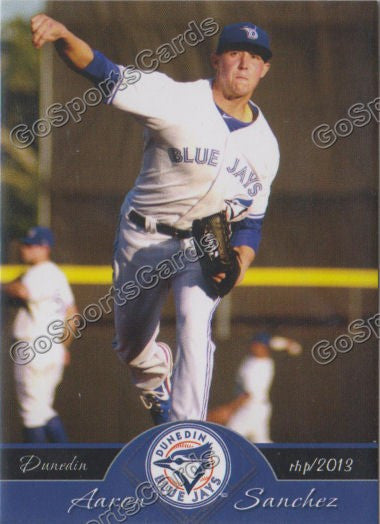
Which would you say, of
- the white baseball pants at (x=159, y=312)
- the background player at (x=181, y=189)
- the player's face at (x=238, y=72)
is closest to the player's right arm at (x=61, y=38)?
the background player at (x=181, y=189)

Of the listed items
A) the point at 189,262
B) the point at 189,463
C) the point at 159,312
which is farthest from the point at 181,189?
the point at 189,463

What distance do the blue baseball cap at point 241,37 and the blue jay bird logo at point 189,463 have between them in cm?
147

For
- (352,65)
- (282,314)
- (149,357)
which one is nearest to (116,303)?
(149,357)

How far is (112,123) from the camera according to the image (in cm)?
353

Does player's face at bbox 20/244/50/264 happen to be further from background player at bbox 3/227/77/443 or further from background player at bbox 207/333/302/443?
background player at bbox 207/333/302/443

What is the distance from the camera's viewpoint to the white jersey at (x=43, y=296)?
3512 mm

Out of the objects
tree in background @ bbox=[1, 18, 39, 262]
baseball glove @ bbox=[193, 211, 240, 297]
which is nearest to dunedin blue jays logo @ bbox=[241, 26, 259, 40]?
baseball glove @ bbox=[193, 211, 240, 297]

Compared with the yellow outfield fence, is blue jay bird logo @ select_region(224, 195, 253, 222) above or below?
above

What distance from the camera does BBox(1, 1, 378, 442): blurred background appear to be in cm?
350

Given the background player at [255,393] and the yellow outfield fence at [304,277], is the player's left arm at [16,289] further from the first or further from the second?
the background player at [255,393]

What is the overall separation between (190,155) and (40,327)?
840 mm

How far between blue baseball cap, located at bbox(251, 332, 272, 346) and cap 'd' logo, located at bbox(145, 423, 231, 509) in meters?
0.38

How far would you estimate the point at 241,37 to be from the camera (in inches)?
138

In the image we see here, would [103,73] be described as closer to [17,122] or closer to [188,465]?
[17,122]
